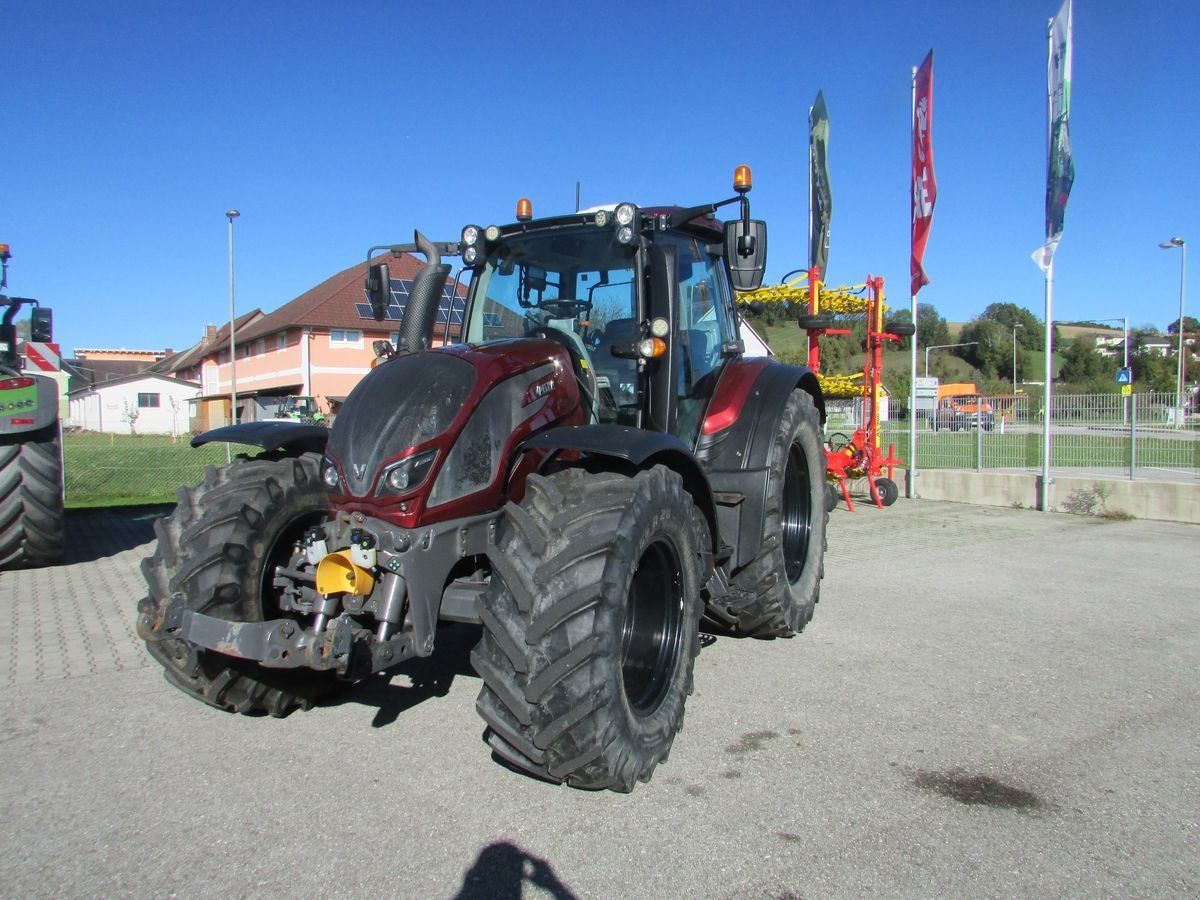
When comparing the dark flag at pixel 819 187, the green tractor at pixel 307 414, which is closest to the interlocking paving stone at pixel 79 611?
the green tractor at pixel 307 414

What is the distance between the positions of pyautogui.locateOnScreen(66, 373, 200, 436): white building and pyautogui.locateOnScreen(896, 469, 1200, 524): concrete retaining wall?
4581 centimetres

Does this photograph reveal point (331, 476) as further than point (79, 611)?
No

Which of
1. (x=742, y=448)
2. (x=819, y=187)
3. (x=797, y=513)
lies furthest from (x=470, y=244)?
(x=819, y=187)

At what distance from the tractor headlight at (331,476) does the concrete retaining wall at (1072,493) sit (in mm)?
11465

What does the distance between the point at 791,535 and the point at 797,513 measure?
0.17m

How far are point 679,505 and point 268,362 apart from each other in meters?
39.4

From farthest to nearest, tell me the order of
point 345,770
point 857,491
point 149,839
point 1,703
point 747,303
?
point 857,491, point 747,303, point 1,703, point 345,770, point 149,839

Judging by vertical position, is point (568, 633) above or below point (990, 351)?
below

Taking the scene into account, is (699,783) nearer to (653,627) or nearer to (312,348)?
(653,627)

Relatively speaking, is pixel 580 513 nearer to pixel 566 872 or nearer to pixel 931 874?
pixel 566 872

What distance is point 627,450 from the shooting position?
3.44m

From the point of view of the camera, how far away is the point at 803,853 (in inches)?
117

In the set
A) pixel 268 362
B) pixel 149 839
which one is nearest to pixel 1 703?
pixel 149 839

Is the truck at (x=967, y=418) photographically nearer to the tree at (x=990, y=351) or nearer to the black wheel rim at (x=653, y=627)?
the black wheel rim at (x=653, y=627)
